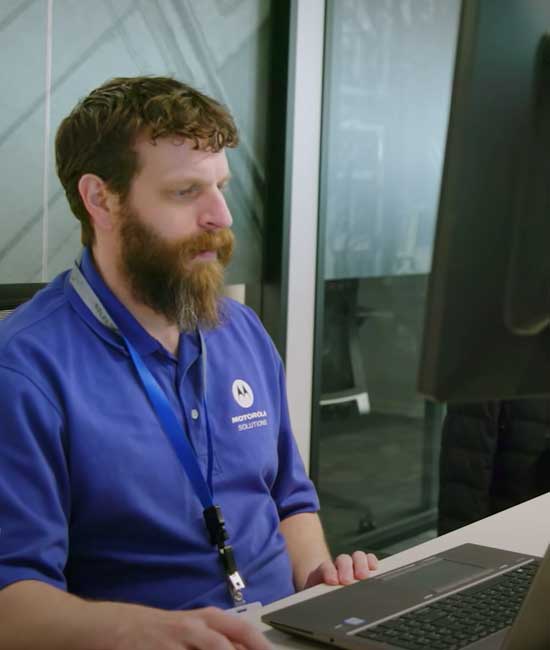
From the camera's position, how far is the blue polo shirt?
54.9 inches

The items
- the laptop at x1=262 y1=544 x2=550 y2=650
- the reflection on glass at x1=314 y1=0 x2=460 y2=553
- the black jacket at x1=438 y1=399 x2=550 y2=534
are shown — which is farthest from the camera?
the reflection on glass at x1=314 y1=0 x2=460 y2=553

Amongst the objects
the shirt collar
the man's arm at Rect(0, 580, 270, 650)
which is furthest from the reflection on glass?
the man's arm at Rect(0, 580, 270, 650)

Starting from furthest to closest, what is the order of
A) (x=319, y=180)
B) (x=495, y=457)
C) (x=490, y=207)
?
(x=319, y=180)
(x=495, y=457)
(x=490, y=207)

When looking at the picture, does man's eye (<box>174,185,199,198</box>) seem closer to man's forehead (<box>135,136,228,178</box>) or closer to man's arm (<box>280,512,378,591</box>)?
man's forehead (<box>135,136,228,178</box>)

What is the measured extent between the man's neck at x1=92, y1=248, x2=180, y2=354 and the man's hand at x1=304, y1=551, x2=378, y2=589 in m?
0.42

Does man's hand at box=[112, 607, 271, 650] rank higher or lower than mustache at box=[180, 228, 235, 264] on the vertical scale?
lower

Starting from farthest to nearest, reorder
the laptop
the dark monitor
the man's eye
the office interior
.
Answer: the office interior < the man's eye < the laptop < the dark monitor

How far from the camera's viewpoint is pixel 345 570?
1.42 m

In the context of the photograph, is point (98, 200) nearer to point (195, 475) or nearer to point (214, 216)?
point (214, 216)

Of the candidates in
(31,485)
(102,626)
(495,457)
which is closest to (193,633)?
(102,626)

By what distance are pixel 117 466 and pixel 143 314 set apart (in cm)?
29

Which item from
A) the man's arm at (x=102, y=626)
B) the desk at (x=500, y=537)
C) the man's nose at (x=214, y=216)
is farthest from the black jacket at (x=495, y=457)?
the man's arm at (x=102, y=626)

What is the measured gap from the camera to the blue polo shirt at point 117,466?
1396 mm

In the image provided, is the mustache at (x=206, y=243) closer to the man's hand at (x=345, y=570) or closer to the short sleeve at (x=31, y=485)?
the short sleeve at (x=31, y=485)
